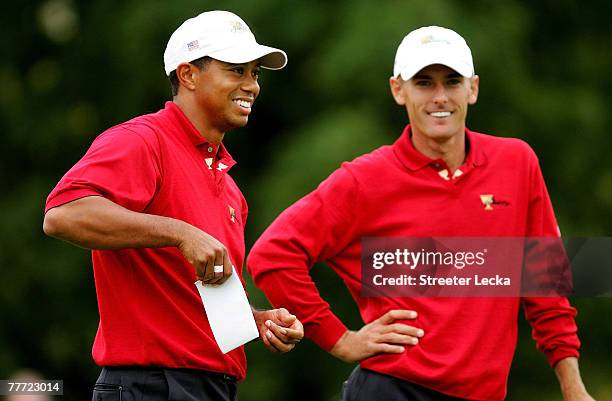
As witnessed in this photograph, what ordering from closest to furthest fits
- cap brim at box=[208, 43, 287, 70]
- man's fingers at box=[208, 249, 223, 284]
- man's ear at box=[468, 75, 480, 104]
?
man's fingers at box=[208, 249, 223, 284] → cap brim at box=[208, 43, 287, 70] → man's ear at box=[468, 75, 480, 104]

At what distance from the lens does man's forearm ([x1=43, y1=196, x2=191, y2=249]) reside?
14.2 ft

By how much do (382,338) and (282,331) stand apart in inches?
27.4

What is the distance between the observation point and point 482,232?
5574 mm

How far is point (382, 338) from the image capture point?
554 centimetres

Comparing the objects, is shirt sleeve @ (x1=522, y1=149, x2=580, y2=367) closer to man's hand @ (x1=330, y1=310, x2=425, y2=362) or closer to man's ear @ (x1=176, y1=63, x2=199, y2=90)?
man's hand @ (x1=330, y1=310, x2=425, y2=362)

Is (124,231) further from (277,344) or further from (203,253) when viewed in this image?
(277,344)

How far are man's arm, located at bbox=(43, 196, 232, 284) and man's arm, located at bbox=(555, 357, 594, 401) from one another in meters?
1.92

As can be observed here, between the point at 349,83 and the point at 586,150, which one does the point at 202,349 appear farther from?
the point at 586,150

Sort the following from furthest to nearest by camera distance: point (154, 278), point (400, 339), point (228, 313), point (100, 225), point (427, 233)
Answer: point (427, 233), point (400, 339), point (154, 278), point (228, 313), point (100, 225)

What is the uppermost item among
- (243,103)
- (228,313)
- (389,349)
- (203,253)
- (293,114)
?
(243,103)

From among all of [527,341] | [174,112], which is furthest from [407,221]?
[527,341]

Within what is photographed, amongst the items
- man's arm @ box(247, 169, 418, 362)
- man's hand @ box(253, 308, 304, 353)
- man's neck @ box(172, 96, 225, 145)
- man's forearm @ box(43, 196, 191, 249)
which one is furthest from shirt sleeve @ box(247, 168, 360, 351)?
man's forearm @ box(43, 196, 191, 249)

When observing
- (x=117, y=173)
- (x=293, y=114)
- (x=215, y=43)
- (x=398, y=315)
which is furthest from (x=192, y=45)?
(x=293, y=114)

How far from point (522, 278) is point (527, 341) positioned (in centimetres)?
590
